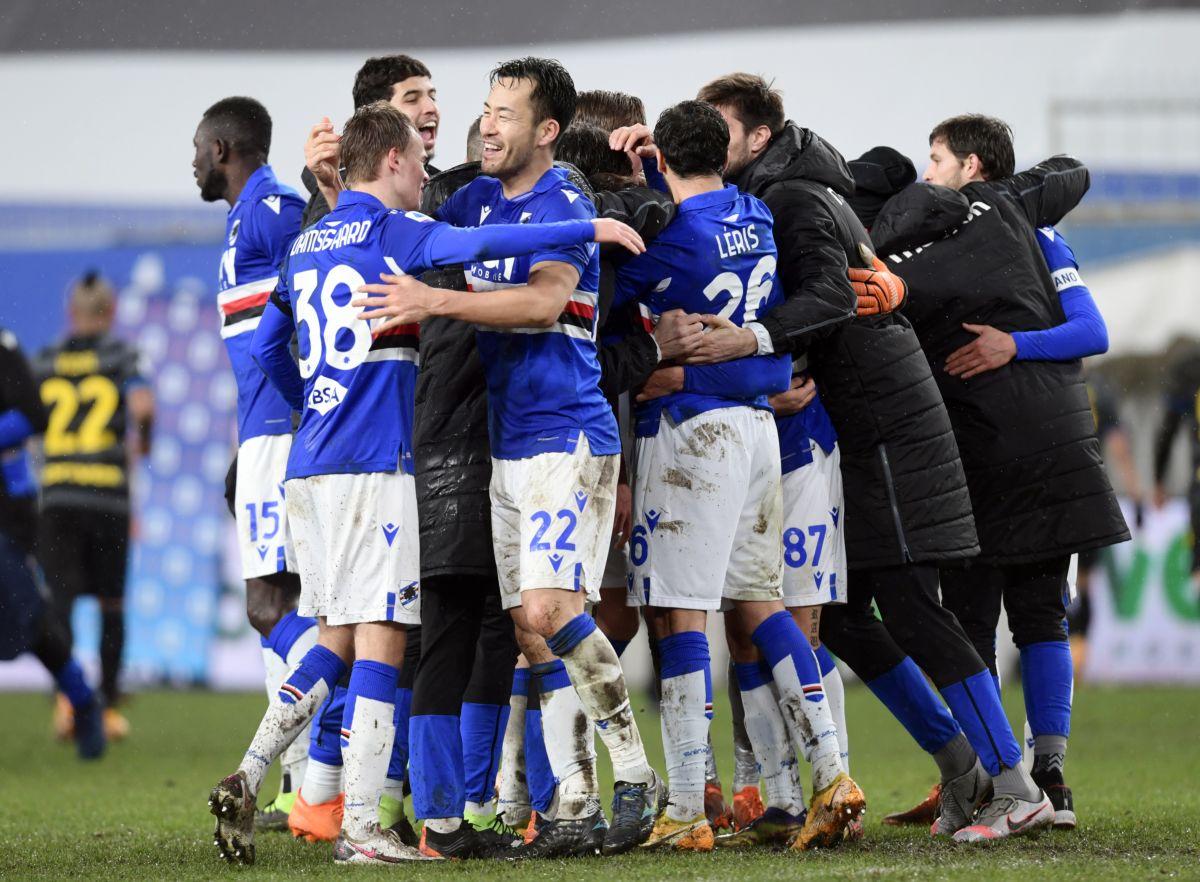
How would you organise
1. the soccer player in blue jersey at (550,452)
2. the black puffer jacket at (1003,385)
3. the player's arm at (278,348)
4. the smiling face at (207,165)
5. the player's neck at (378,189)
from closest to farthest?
the soccer player in blue jersey at (550,452) < the player's neck at (378,189) < the player's arm at (278,348) < the black puffer jacket at (1003,385) < the smiling face at (207,165)

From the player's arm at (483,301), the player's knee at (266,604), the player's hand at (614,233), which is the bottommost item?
the player's knee at (266,604)

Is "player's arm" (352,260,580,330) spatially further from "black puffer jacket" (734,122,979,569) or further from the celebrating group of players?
"black puffer jacket" (734,122,979,569)

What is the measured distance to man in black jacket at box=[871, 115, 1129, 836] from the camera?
17.6 ft

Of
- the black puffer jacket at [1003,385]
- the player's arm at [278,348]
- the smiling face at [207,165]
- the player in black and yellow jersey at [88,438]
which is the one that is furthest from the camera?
the player in black and yellow jersey at [88,438]

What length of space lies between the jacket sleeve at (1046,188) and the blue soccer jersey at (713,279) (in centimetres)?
118

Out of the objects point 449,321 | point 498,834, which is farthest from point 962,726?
point 449,321

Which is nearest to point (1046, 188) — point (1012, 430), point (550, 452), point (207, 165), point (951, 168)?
point (951, 168)

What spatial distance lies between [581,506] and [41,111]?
27.0ft

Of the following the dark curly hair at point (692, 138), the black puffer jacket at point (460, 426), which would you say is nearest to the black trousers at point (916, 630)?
the black puffer jacket at point (460, 426)

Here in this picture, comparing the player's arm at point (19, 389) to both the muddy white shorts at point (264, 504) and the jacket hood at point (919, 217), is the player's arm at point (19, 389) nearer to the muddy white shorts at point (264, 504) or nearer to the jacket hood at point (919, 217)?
the muddy white shorts at point (264, 504)

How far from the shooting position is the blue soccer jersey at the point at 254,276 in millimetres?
5680

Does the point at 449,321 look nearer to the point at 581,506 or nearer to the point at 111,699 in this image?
the point at 581,506

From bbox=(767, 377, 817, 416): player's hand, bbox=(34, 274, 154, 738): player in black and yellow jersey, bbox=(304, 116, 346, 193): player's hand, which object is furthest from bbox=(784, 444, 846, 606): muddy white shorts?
bbox=(34, 274, 154, 738): player in black and yellow jersey

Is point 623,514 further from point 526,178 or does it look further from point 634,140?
point 634,140
